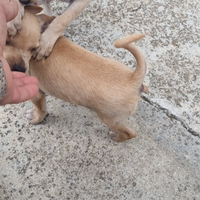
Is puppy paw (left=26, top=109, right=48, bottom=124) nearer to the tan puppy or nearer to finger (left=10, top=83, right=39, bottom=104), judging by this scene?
the tan puppy

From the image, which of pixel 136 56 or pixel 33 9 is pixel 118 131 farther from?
pixel 33 9

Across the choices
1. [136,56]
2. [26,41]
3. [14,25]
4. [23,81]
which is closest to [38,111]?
[23,81]

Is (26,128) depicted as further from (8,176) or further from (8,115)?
(8,176)

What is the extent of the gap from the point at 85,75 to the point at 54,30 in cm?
57

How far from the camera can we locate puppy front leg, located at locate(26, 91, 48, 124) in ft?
7.76

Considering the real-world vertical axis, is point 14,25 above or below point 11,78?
above

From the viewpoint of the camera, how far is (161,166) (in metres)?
2.49

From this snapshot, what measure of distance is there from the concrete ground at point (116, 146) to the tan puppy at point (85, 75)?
0.59 meters

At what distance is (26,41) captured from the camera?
194cm

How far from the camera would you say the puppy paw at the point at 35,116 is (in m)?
2.52

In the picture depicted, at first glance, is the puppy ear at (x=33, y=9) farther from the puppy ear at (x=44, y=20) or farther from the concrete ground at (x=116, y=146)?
the concrete ground at (x=116, y=146)

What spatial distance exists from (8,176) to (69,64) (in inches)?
50.0

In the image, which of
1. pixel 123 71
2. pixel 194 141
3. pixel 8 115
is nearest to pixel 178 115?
pixel 194 141

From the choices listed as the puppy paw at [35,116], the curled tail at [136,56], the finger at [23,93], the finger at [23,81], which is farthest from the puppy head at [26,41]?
the curled tail at [136,56]
